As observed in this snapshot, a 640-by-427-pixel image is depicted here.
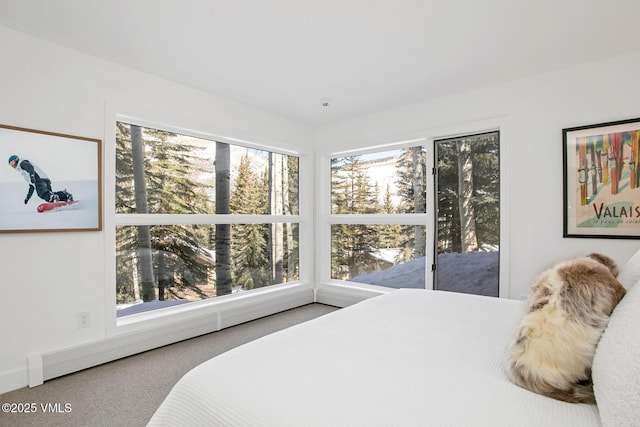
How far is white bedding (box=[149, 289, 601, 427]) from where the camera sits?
0.82m

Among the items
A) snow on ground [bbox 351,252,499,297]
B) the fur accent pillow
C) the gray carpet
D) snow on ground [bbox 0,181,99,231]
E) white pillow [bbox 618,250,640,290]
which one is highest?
snow on ground [bbox 0,181,99,231]

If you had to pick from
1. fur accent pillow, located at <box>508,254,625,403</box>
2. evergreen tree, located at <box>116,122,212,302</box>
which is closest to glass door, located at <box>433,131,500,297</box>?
fur accent pillow, located at <box>508,254,625,403</box>

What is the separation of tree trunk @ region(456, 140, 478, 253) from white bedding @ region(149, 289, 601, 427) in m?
1.82

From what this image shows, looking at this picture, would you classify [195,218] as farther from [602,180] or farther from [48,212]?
[602,180]

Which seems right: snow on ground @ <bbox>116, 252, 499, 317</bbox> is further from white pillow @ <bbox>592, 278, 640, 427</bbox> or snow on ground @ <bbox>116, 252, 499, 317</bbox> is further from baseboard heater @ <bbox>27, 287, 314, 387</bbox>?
white pillow @ <bbox>592, 278, 640, 427</bbox>

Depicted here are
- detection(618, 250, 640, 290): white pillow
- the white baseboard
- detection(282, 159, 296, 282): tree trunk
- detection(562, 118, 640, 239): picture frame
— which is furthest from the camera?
detection(282, 159, 296, 282): tree trunk

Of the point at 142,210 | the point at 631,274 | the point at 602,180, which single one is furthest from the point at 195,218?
the point at 602,180

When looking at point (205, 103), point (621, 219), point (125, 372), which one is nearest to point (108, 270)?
point (125, 372)

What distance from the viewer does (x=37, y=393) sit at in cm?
207

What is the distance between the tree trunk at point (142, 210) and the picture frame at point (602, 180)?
364 centimetres

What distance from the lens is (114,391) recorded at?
2088mm

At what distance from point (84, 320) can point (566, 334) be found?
9.76 feet

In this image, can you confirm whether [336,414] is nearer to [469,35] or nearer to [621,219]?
[469,35]

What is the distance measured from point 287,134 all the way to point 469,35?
238 centimetres
